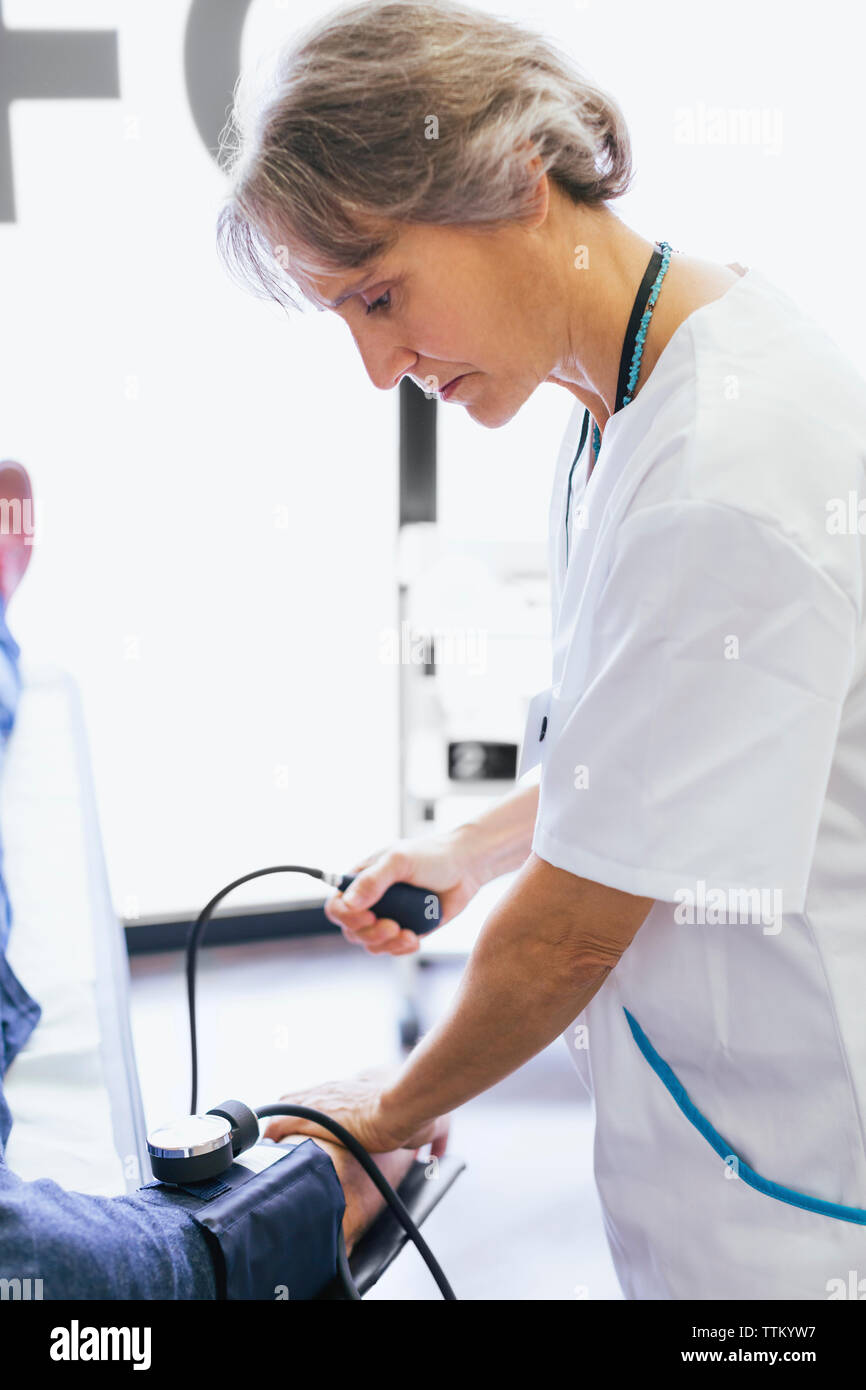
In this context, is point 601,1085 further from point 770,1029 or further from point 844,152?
point 844,152

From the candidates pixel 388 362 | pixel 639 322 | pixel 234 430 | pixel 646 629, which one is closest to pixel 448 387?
pixel 388 362

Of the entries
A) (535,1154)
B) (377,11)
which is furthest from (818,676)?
(535,1154)

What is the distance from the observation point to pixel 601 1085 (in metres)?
0.81

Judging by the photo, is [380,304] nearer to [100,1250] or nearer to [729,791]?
[729,791]

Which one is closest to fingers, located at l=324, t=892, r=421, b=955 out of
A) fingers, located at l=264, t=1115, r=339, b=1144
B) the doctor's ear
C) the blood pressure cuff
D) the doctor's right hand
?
the doctor's right hand

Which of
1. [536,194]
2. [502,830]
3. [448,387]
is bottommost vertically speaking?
[502,830]

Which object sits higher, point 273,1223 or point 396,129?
point 396,129

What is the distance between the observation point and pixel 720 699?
61 cm

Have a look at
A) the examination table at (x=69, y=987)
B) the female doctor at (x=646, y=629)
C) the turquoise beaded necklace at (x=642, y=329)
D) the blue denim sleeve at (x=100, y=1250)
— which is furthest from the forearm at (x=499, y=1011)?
the turquoise beaded necklace at (x=642, y=329)

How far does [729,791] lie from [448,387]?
1.27 feet

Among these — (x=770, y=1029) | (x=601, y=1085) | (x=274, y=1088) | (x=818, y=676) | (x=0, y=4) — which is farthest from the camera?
(x=0, y=4)

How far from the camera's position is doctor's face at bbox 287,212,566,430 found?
709mm

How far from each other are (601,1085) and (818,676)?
0.38 m

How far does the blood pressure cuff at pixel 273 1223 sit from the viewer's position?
23.2 inches
